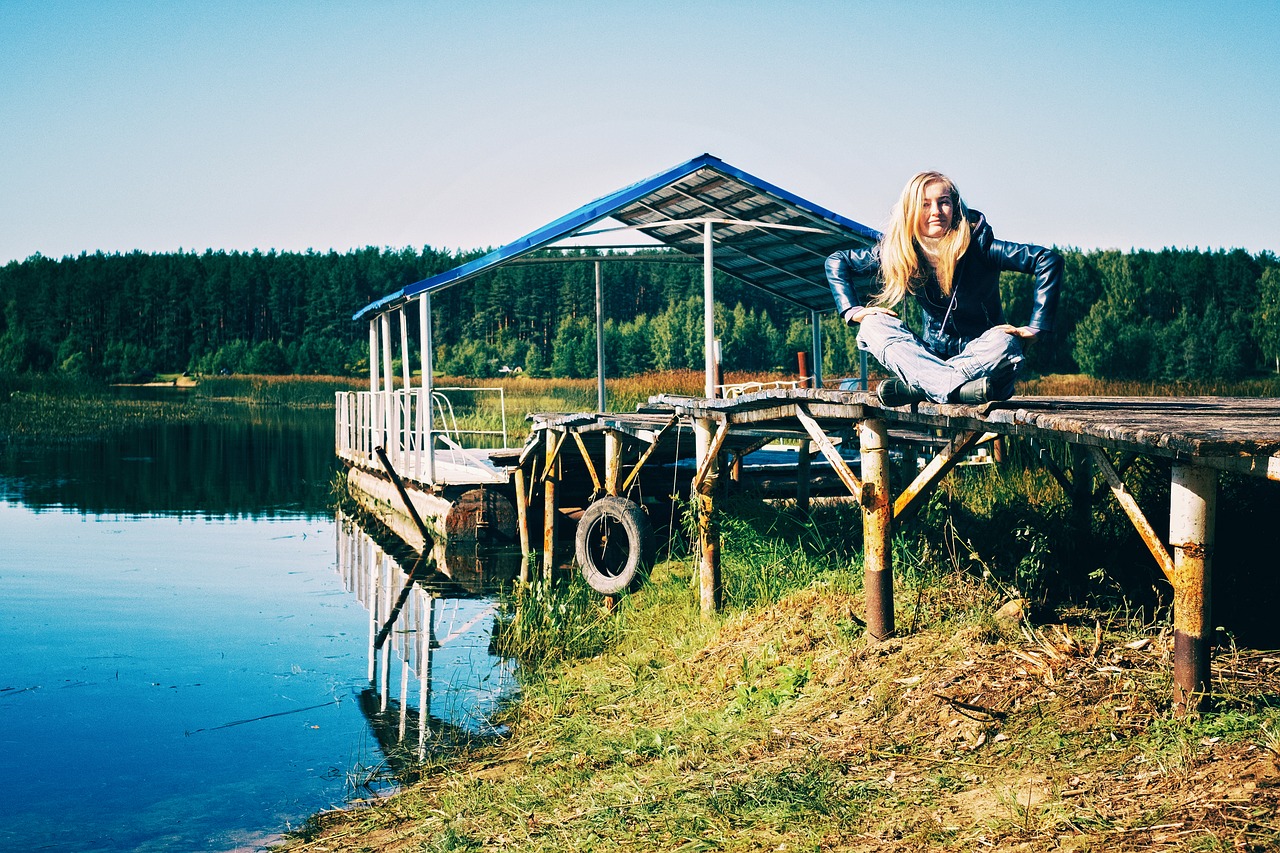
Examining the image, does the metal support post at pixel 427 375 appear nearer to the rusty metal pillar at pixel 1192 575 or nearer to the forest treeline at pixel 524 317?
the rusty metal pillar at pixel 1192 575

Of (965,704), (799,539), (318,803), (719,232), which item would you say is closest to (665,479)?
(719,232)

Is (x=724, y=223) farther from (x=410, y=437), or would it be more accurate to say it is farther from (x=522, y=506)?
(x=410, y=437)

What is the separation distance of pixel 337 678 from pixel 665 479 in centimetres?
667

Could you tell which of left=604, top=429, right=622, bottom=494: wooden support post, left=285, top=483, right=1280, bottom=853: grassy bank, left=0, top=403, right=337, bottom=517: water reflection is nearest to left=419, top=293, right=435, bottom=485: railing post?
left=604, top=429, right=622, bottom=494: wooden support post

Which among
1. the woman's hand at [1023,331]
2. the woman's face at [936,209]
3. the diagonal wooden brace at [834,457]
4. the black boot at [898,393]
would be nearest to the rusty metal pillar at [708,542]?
the diagonal wooden brace at [834,457]

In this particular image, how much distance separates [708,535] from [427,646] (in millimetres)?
3567

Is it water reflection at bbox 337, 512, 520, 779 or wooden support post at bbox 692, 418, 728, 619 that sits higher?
wooden support post at bbox 692, 418, 728, 619

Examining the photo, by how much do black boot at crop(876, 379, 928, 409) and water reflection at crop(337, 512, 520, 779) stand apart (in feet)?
13.0

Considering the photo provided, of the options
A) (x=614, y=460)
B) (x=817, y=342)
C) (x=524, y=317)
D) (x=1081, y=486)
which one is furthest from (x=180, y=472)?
(x=524, y=317)

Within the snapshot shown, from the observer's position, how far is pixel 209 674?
10922 mm

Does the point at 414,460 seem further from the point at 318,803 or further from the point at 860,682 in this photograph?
the point at 860,682

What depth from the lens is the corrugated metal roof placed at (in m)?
13.3

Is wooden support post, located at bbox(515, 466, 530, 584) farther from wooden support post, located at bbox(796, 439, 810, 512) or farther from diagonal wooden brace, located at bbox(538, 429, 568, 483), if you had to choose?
wooden support post, located at bbox(796, 439, 810, 512)

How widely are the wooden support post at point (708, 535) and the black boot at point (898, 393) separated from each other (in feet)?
11.4
